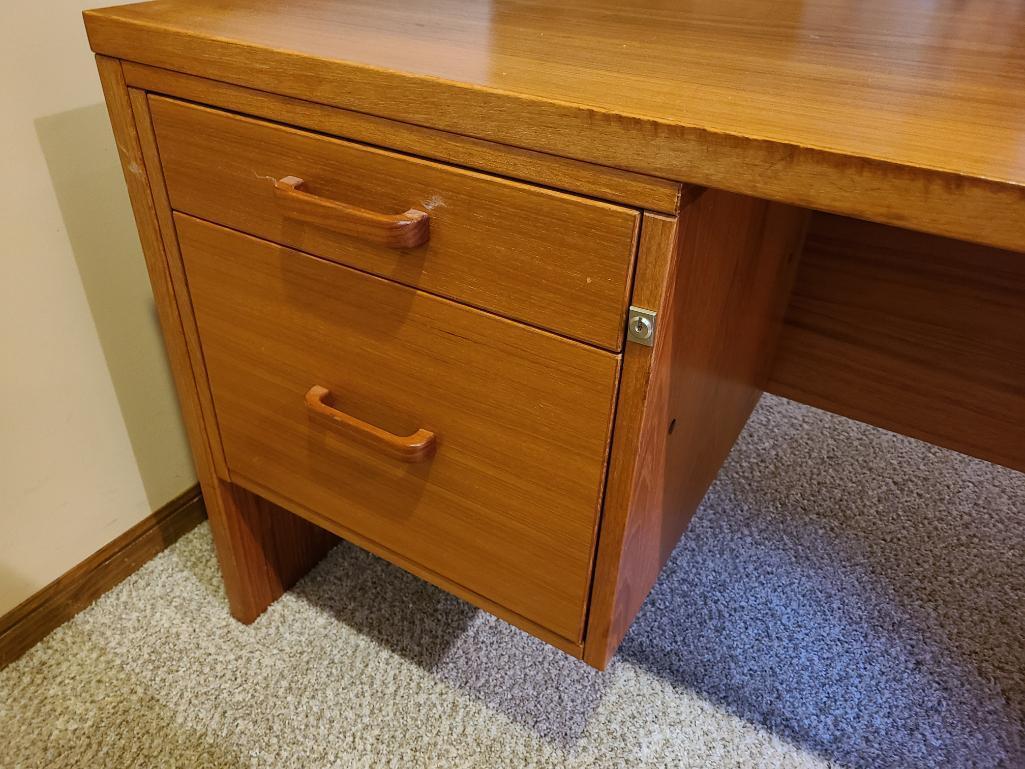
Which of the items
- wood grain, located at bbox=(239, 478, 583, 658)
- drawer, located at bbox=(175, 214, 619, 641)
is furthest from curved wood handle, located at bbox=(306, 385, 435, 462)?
wood grain, located at bbox=(239, 478, 583, 658)

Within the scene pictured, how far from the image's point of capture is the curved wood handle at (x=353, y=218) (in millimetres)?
509

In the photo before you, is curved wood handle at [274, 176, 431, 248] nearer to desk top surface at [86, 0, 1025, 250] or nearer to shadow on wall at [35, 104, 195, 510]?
desk top surface at [86, 0, 1025, 250]

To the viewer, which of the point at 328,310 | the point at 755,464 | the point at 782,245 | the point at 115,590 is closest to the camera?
the point at 328,310

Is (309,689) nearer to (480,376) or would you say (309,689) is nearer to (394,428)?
(394,428)

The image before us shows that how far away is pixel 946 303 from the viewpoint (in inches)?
32.4

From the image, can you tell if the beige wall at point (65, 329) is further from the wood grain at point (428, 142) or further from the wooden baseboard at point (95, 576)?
the wood grain at point (428, 142)

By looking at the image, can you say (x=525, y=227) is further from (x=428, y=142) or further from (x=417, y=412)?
(x=417, y=412)

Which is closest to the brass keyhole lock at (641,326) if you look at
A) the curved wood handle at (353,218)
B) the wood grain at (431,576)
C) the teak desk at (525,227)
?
the teak desk at (525,227)

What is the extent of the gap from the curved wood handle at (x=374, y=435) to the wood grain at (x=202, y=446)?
18 cm

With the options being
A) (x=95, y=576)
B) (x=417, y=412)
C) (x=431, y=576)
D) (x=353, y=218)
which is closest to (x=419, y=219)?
(x=353, y=218)

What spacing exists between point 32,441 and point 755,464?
101 centimetres

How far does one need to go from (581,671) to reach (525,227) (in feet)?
2.03

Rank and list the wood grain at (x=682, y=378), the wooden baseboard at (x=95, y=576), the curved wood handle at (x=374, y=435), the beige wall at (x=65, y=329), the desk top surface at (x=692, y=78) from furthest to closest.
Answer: the wooden baseboard at (x=95, y=576) → the beige wall at (x=65, y=329) → the curved wood handle at (x=374, y=435) → the wood grain at (x=682, y=378) → the desk top surface at (x=692, y=78)

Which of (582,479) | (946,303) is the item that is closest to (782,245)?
(946,303)
